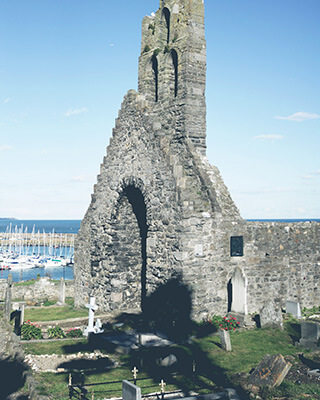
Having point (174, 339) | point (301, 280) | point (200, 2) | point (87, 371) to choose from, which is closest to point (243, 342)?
point (174, 339)

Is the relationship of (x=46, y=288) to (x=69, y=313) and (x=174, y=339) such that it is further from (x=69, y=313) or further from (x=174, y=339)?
(x=174, y=339)

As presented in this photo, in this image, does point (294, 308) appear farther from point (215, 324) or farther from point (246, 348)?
point (246, 348)

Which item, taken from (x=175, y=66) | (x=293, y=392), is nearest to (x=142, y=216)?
(x=175, y=66)

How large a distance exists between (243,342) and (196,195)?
5.10 metres

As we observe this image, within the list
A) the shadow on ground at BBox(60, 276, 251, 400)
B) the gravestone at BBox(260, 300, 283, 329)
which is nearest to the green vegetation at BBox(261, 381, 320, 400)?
the shadow on ground at BBox(60, 276, 251, 400)

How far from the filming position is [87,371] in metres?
10.4

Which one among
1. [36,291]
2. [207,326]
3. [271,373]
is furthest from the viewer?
[36,291]

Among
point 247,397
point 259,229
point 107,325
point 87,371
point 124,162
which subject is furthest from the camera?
point 124,162

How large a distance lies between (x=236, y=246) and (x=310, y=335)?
432 centimetres

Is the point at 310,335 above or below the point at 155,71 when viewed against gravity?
below

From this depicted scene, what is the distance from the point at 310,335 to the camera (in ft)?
39.3

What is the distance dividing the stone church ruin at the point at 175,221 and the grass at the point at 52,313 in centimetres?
82

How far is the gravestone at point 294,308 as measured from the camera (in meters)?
15.7

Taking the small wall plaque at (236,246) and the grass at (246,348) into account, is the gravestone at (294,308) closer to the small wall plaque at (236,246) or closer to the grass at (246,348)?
the grass at (246,348)
